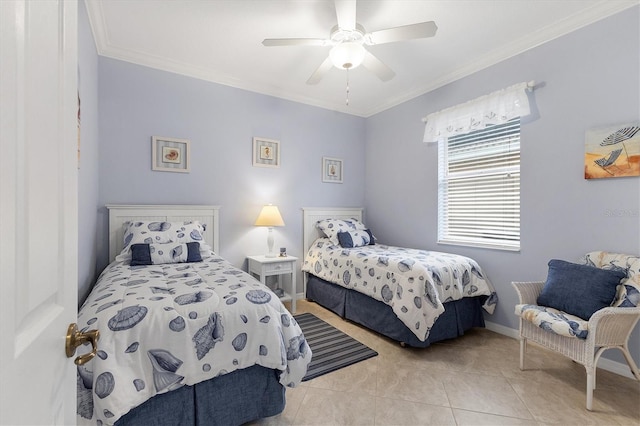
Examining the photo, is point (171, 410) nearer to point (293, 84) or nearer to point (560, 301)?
point (560, 301)

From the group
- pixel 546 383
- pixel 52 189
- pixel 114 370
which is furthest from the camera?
pixel 546 383

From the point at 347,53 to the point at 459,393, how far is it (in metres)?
2.48

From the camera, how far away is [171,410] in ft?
4.71

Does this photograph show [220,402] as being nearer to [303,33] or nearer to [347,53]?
[347,53]

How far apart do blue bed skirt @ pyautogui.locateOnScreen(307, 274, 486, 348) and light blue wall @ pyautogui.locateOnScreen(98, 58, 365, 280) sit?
3.48 ft

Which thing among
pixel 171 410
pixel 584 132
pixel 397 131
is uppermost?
pixel 397 131

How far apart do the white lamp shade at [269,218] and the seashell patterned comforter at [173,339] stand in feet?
5.00

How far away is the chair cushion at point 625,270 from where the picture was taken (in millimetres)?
1902

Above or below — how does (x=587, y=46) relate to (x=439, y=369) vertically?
above

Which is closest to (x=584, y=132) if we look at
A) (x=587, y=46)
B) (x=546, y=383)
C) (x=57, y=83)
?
(x=587, y=46)

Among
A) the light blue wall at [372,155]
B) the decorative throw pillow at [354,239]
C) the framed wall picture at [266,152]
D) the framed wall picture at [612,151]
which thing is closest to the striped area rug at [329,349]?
the decorative throw pillow at [354,239]

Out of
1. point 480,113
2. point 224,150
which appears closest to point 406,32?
point 480,113

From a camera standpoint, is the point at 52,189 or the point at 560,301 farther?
the point at 560,301

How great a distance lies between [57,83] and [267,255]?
9.97 ft
